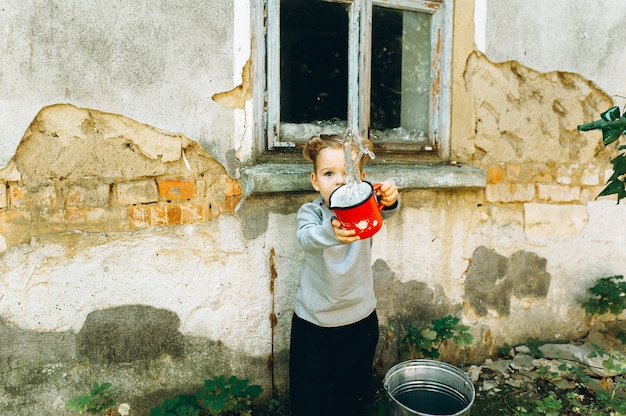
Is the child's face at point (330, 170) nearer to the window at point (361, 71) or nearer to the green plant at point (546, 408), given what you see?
the window at point (361, 71)

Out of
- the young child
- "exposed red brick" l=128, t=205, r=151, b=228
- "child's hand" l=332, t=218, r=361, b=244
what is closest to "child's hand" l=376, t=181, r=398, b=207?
the young child

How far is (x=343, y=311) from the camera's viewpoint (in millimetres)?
1799

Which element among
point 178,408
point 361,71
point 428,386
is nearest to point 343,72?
point 361,71

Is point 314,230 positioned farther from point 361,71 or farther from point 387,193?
point 361,71

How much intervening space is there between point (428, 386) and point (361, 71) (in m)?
1.51

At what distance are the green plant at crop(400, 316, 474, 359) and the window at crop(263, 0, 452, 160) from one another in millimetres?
857

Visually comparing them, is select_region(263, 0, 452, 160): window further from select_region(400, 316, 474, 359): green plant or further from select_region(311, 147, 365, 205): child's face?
select_region(400, 316, 474, 359): green plant

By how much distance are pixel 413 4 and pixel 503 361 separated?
197 centimetres

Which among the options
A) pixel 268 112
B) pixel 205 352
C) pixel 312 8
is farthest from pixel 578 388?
pixel 312 8

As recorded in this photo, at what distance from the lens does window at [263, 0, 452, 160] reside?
2123 mm

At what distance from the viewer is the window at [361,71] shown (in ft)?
6.97

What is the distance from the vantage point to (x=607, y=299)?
2.71 metres

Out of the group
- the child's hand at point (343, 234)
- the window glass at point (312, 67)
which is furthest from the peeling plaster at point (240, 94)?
Result: the child's hand at point (343, 234)

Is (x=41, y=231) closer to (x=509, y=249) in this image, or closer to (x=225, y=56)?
(x=225, y=56)
